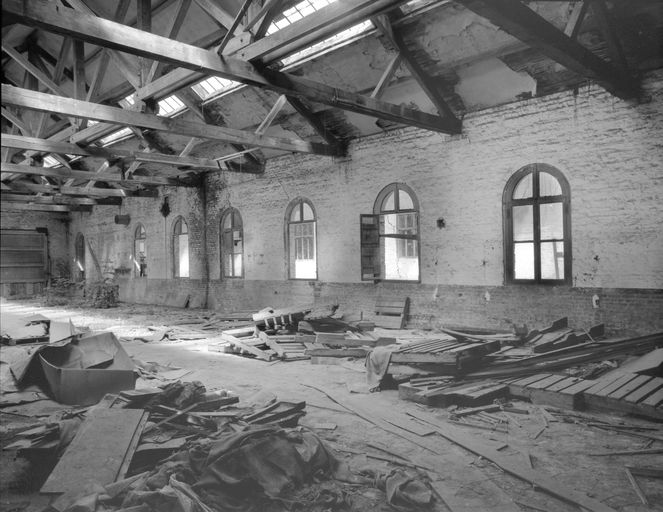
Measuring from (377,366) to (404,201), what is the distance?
5778 mm

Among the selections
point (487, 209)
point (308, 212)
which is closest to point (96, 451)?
point (487, 209)

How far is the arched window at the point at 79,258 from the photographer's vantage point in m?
Result: 25.1

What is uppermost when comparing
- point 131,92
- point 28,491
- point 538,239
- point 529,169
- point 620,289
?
point 131,92

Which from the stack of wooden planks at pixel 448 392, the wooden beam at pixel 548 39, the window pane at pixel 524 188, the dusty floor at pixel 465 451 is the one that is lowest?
the dusty floor at pixel 465 451

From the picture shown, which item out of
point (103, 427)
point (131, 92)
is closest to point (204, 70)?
point (103, 427)

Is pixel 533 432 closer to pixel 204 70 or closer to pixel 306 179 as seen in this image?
pixel 204 70

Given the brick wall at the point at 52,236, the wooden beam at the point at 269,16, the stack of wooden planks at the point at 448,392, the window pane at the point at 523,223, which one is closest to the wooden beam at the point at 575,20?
the window pane at the point at 523,223

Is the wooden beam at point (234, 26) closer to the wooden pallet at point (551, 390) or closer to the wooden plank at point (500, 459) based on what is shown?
the wooden plank at point (500, 459)

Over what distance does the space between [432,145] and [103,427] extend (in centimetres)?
868

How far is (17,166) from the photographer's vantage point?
1366 cm

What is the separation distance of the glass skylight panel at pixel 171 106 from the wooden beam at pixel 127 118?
374 cm

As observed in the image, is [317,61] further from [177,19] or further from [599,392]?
[599,392]

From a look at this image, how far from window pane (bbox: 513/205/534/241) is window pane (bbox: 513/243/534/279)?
0.16m

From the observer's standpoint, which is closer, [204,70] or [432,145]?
[204,70]
